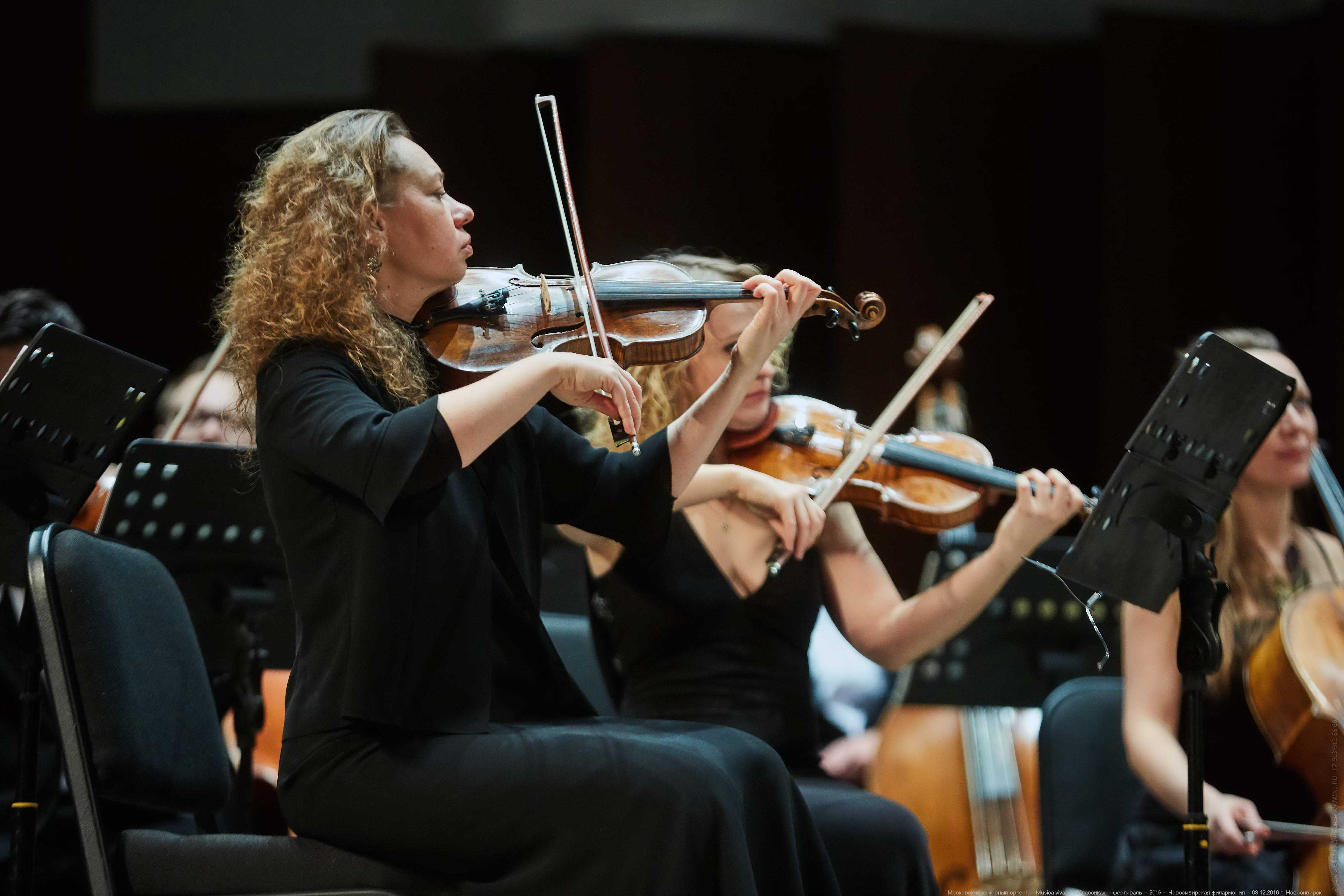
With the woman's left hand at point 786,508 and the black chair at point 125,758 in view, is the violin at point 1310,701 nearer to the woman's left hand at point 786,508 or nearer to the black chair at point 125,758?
the woman's left hand at point 786,508

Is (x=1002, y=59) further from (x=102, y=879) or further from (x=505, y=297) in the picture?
(x=102, y=879)

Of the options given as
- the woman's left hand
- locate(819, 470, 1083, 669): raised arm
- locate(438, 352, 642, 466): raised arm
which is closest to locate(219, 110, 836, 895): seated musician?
locate(438, 352, 642, 466): raised arm

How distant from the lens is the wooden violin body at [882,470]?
2.01m

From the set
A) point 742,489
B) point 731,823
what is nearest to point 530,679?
point 731,823

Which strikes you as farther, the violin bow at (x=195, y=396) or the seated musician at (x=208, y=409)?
the seated musician at (x=208, y=409)

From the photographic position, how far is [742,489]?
1875mm

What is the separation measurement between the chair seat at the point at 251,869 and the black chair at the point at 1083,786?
1.23m

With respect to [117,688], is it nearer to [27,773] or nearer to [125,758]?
[125,758]

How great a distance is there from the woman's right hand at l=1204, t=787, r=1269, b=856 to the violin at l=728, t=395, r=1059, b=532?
546 mm

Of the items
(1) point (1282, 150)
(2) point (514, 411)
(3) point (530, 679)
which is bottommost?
(3) point (530, 679)

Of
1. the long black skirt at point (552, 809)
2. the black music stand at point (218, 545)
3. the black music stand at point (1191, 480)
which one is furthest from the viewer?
the black music stand at point (218, 545)

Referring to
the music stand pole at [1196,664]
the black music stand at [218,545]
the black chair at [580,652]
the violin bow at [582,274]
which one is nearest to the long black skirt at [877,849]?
the music stand pole at [1196,664]

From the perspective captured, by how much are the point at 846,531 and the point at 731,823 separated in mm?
936

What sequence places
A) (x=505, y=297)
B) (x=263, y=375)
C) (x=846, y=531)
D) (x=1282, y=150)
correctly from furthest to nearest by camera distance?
(x=1282, y=150)
(x=846, y=531)
(x=505, y=297)
(x=263, y=375)
